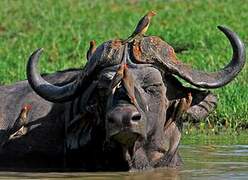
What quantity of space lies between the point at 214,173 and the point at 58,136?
51.9 inches

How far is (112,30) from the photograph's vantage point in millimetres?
20109

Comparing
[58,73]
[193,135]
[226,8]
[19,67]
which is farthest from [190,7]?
[58,73]

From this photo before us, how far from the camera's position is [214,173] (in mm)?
8148

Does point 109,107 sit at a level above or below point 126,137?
above

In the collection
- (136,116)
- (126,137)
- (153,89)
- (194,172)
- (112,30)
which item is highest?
(112,30)

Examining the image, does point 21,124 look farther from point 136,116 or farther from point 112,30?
point 112,30

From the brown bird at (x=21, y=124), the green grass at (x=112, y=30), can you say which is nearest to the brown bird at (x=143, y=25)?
the brown bird at (x=21, y=124)

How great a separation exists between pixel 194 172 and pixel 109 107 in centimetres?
106

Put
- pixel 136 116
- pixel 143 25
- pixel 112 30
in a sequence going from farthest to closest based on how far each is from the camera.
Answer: pixel 112 30
pixel 143 25
pixel 136 116

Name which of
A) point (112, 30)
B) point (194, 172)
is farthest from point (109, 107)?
point (112, 30)

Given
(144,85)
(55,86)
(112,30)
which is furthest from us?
(112,30)

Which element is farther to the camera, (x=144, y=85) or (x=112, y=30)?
(x=112, y=30)

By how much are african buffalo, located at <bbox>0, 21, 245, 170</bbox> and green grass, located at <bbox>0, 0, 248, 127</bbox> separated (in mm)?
2577

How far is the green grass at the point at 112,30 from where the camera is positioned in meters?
13.6
